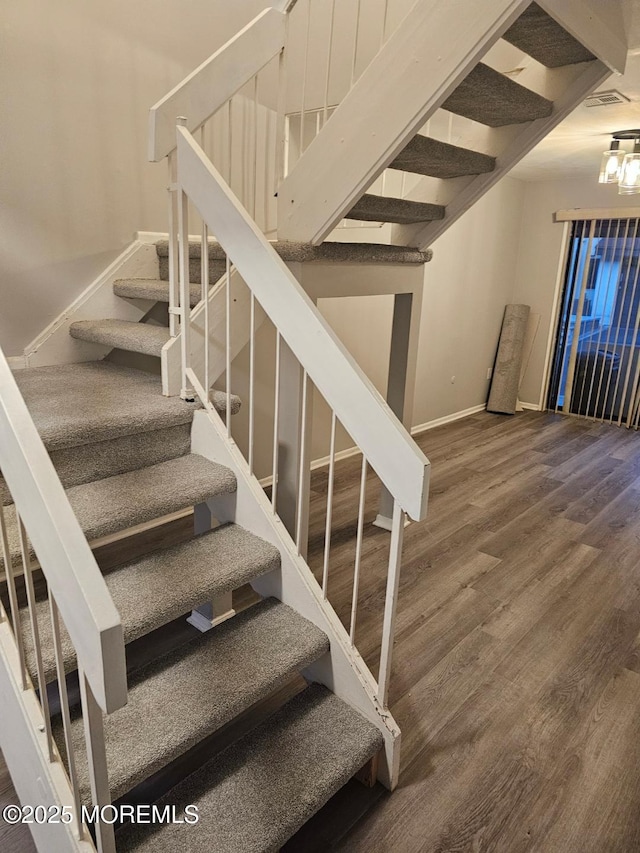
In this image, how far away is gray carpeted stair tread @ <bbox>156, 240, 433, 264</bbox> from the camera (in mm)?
2180

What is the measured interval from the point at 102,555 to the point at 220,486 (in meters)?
1.29

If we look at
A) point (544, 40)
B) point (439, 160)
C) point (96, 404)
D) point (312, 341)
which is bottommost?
point (96, 404)


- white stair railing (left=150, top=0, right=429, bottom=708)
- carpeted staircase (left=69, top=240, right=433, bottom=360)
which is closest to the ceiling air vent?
carpeted staircase (left=69, top=240, right=433, bottom=360)

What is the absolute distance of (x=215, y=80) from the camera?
2068 millimetres

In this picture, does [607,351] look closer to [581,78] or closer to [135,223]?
[581,78]

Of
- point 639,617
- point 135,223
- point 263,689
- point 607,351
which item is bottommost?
point 639,617

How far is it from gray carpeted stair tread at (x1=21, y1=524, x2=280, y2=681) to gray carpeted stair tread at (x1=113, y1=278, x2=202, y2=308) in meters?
0.98

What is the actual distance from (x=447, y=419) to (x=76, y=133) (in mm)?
4054

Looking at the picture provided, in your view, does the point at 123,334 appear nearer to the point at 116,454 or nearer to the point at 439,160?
the point at 116,454

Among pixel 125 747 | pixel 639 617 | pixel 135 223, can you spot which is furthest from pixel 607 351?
pixel 125 747

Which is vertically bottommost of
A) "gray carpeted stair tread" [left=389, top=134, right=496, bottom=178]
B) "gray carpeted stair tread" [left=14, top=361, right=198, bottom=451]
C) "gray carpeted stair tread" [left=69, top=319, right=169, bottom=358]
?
"gray carpeted stair tread" [left=14, top=361, right=198, bottom=451]

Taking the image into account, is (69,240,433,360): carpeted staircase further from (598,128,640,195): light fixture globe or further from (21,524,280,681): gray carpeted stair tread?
(598,128,640,195): light fixture globe

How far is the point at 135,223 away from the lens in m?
2.86

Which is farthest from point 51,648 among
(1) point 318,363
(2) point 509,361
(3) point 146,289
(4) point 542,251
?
(4) point 542,251
